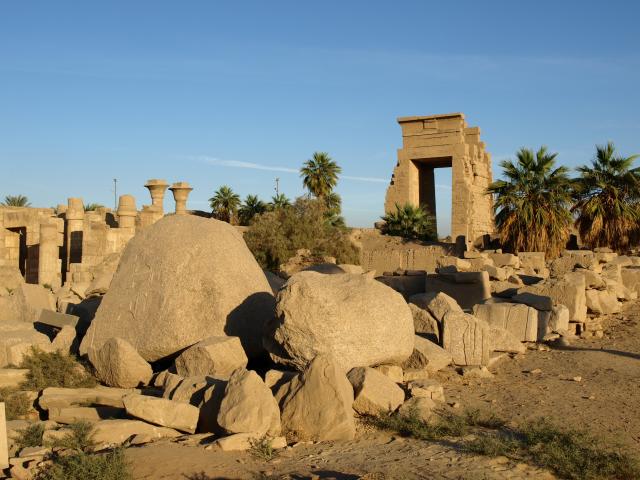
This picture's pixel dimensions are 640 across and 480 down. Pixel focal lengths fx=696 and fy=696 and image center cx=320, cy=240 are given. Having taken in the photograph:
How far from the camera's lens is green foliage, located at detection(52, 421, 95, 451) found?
5.98m

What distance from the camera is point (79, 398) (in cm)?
734

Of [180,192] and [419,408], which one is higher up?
[180,192]

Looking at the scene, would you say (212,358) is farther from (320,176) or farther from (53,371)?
(320,176)

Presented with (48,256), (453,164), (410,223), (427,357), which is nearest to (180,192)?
(48,256)

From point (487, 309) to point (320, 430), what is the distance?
497 centimetres

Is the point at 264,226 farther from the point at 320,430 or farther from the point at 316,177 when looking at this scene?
the point at 320,430

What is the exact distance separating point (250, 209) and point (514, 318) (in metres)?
28.2

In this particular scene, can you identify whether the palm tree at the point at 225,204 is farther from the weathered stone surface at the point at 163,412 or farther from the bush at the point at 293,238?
the weathered stone surface at the point at 163,412

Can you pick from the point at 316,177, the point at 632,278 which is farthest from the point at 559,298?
the point at 316,177

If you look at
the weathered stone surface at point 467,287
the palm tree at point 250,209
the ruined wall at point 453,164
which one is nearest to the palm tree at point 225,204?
the palm tree at point 250,209

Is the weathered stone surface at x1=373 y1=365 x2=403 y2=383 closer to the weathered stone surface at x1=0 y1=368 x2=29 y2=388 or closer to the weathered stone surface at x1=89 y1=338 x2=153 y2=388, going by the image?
the weathered stone surface at x1=89 y1=338 x2=153 y2=388

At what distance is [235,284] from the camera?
8.56 metres

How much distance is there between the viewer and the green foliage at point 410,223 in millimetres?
26484

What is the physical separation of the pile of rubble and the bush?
13214mm
